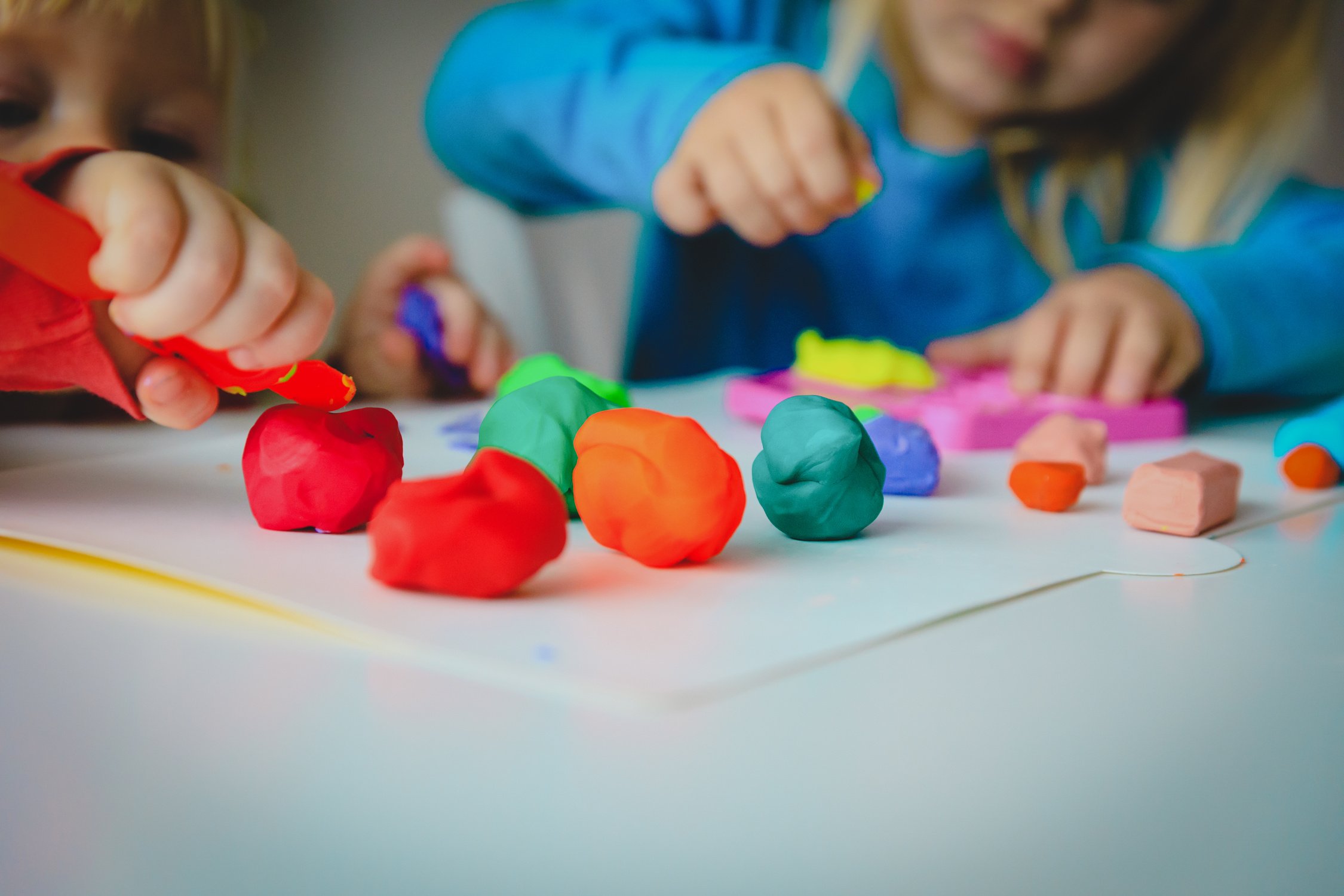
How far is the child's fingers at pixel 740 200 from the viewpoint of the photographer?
763 millimetres

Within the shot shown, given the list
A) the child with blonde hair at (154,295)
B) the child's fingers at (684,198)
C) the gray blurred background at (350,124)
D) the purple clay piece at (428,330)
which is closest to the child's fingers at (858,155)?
the child's fingers at (684,198)

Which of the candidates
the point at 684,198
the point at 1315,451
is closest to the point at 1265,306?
the point at 1315,451

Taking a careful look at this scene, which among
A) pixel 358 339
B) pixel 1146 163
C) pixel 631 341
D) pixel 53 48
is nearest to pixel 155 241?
pixel 53 48

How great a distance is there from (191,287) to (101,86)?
0.48m

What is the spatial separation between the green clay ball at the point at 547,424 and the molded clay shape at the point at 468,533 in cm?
8

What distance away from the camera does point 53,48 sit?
0.70m

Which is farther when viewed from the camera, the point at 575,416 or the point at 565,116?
the point at 565,116

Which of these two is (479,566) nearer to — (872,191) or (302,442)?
(302,442)

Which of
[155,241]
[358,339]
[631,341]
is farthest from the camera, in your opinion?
[631,341]

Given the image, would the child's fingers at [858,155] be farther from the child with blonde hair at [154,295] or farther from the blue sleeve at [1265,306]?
the child with blonde hair at [154,295]

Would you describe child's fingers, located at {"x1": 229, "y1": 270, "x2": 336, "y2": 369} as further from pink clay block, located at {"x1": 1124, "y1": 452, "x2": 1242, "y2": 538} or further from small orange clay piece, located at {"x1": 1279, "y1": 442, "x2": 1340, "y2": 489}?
small orange clay piece, located at {"x1": 1279, "y1": 442, "x2": 1340, "y2": 489}

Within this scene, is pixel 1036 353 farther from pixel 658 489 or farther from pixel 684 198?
pixel 658 489

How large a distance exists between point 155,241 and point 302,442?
8 cm

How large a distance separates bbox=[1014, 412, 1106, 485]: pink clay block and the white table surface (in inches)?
9.1
